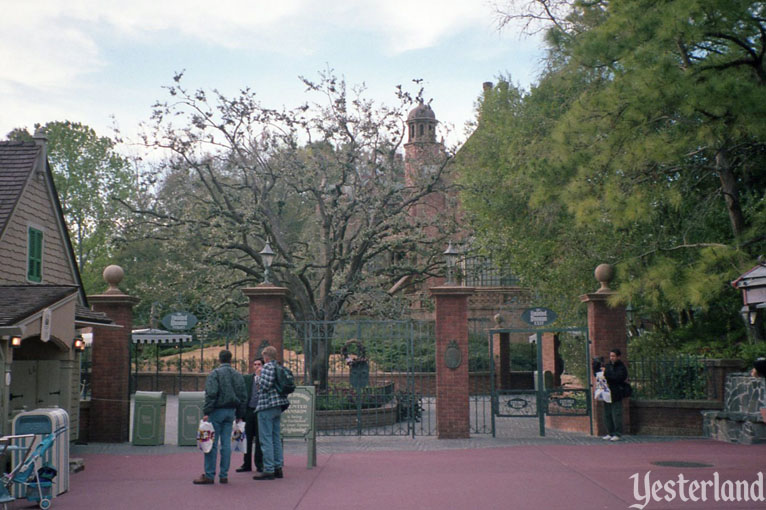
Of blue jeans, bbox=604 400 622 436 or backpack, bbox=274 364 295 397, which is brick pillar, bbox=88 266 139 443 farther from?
blue jeans, bbox=604 400 622 436

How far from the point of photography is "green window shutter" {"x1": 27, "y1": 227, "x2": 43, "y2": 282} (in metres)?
16.6

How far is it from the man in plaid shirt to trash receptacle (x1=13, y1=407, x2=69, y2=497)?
8.15 feet

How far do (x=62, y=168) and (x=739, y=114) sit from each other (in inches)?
1460

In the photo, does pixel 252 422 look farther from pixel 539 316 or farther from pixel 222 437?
pixel 539 316

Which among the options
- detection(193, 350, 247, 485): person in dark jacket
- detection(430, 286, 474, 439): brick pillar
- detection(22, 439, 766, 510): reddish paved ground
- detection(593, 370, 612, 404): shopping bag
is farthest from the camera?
detection(430, 286, 474, 439): brick pillar

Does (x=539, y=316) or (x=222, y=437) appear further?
(x=539, y=316)

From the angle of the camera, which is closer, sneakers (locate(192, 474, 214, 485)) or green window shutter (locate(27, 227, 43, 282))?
sneakers (locate(192, 474, 214, 485))

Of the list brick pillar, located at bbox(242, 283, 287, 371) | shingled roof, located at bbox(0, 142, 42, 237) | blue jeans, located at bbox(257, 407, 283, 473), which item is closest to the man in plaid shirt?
blue jeans, located at bbox(257, 407, 283, 473)

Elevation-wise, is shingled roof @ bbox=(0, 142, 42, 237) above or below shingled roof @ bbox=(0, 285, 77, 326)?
above

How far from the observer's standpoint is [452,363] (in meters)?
16.2

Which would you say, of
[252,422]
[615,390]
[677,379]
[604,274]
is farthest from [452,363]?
[252,422]

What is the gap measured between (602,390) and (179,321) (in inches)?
346

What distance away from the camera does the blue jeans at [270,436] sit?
10711mm

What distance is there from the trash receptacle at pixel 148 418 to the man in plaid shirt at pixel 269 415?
5057 millimetres
